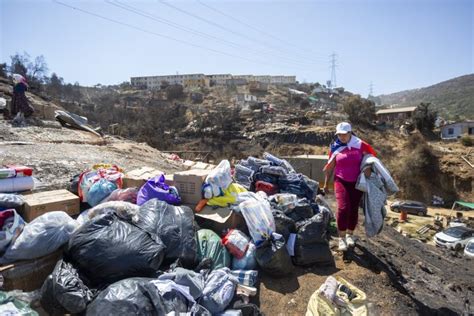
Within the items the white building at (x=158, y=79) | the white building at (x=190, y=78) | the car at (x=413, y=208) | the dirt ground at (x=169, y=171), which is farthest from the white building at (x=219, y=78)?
the dirt ground at (x=169, y=171)

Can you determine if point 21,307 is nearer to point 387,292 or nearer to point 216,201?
point 216,201

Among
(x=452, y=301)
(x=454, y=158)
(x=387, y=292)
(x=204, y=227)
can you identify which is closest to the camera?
(x=387, y=292)

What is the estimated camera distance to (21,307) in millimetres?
1692

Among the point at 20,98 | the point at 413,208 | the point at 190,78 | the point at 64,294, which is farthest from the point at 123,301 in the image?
the point at 190,78

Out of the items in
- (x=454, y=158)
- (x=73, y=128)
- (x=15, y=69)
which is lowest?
(x=454, y=158)

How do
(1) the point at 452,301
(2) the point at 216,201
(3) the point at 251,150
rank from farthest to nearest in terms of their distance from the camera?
(3) the point at 251,150
(2) the point at 216,201
(1) the point at 452,301

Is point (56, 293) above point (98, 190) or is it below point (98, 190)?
below

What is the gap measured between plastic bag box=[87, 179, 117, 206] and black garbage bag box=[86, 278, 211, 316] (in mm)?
1544

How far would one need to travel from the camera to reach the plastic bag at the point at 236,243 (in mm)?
2582

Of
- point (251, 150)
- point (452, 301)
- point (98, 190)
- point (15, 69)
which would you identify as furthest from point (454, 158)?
point (15, 69)

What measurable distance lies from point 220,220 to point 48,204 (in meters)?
1.58

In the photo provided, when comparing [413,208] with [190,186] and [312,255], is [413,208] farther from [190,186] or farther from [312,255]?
[190,186]

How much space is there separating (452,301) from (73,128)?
8640 mm

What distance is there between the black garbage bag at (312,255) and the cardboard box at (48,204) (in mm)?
2231
